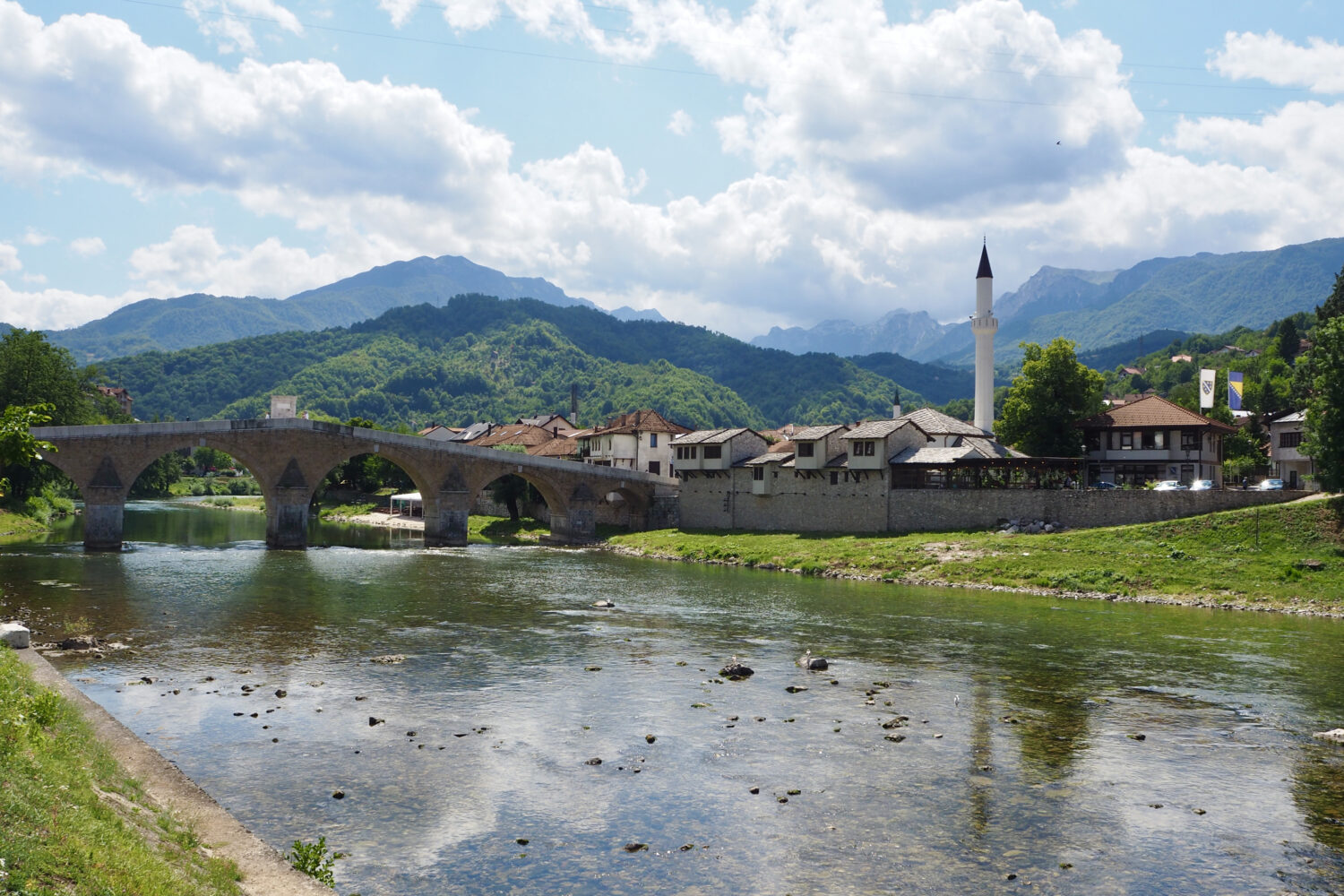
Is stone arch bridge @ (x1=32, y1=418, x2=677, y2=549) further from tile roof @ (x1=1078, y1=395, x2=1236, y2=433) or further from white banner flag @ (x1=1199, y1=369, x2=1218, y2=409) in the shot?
white banner flag @ (x1=1199, y1=369, x2=1218, y2=409)

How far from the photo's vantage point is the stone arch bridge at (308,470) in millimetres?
53031

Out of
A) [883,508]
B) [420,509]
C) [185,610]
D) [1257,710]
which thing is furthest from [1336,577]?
[420,509]

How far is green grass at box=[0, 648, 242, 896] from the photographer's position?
7.50 m

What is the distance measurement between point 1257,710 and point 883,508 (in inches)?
1414

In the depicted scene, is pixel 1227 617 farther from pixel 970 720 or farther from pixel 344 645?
pixel 344 645

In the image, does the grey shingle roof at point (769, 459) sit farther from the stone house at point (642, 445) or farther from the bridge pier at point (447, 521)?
the bridge pier at point (447, 521)

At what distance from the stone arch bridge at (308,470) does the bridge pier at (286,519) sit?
0.06m

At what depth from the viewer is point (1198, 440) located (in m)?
56.2

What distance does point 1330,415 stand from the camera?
1615 inches

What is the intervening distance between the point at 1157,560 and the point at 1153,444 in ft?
63.3

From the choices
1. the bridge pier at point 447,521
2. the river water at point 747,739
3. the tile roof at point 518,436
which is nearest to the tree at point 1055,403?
the river water at point 747,739

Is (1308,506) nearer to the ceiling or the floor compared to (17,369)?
nearer to the floor

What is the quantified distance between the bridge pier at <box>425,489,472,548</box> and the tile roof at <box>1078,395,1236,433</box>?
41.9 metres

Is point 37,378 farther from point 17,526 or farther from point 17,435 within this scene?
point 17,435
